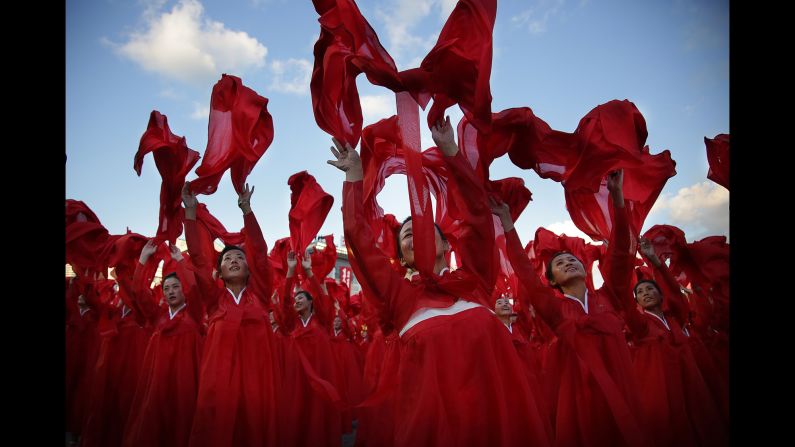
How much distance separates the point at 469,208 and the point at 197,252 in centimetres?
279

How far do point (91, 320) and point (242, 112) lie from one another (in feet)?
19.0

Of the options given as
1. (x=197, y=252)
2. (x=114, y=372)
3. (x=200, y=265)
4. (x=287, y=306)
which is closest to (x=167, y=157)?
(x=197, y=252)

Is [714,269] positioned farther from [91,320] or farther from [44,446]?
[91,320]

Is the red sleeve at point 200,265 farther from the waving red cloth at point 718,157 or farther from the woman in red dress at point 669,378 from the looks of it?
the waving red cloth at point 718,157

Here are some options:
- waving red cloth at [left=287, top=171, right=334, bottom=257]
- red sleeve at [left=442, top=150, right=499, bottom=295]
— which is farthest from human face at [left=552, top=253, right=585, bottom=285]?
waving red cloth at [left=287, top=171, right=334, bottom=257]

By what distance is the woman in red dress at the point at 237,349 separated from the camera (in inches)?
150

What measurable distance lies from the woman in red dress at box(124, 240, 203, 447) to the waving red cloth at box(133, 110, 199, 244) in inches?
34.2

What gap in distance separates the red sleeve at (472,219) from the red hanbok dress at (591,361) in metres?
0.69

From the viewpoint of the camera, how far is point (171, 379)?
179 inches

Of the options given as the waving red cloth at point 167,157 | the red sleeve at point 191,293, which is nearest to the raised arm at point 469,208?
the waving red cloth at point 167,157

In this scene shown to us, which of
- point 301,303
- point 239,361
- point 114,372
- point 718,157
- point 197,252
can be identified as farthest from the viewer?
point 301,303

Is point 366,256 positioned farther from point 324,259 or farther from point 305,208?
point 324,259

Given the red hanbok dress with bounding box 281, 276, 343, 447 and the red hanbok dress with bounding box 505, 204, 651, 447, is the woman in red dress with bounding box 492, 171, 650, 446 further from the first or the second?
the red hanbok dress with bounding box 281, 276, 343, 447

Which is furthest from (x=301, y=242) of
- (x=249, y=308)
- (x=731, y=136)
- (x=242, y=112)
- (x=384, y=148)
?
(x=731, y=136)
